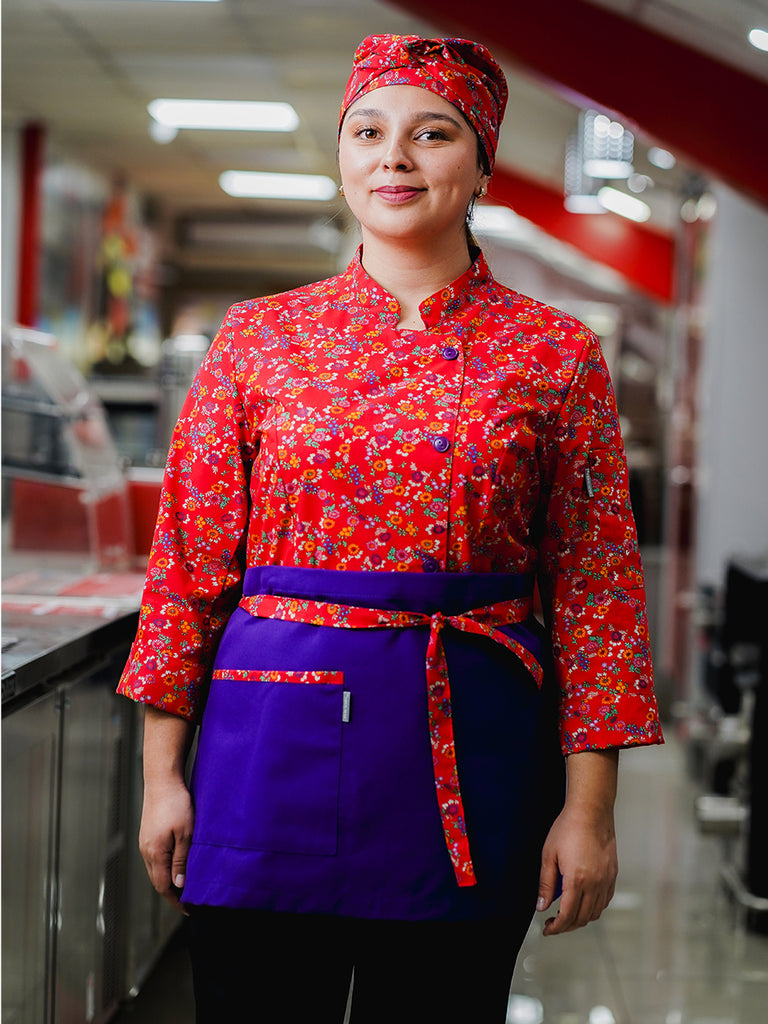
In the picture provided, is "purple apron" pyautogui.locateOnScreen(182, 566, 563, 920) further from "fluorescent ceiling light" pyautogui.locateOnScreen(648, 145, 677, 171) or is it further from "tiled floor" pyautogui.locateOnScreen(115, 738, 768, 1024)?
"fluorescent ceiling light" pyautogui.locateOnScreen(648, 145, 677, 171)

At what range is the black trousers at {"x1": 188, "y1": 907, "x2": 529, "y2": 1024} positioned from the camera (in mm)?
1370

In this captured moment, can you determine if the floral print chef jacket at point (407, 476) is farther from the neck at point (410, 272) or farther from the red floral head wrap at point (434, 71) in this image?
the red floral head wrap at point (434, 71)

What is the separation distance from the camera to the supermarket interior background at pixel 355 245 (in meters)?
2.25

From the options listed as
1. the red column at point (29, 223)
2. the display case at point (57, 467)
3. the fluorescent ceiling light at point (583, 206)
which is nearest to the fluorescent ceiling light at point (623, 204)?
the fluorescent ceiling light at point (583, 206)

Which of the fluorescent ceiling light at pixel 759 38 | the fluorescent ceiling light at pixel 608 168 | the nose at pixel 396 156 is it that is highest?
the fluorescent ceiling light at pixel 608 168

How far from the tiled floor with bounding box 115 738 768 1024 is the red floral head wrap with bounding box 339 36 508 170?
199 cm

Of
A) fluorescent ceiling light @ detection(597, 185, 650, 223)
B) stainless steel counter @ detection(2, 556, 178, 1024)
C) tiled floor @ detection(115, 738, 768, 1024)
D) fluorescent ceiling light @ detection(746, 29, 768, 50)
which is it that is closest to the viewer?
stainless steel counter @ detection(2, 556, 178, 1024)

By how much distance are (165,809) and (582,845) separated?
0.47m

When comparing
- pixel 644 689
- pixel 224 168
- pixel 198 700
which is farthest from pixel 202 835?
pixel 224 168

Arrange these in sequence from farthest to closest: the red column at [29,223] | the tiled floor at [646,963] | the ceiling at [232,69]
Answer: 1. the red column at [29,223]
2. the ceiling at [232,69]
3. the tiled floor at [646,963]

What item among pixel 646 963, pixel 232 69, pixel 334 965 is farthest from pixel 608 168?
pixel 334 965

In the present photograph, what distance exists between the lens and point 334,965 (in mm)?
1394

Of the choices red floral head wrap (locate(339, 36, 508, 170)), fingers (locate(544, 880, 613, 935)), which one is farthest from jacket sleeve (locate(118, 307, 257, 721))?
fingers (locate(544, 880, 613, 935))

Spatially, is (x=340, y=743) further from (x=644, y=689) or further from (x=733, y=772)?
(x=733, y=772)
